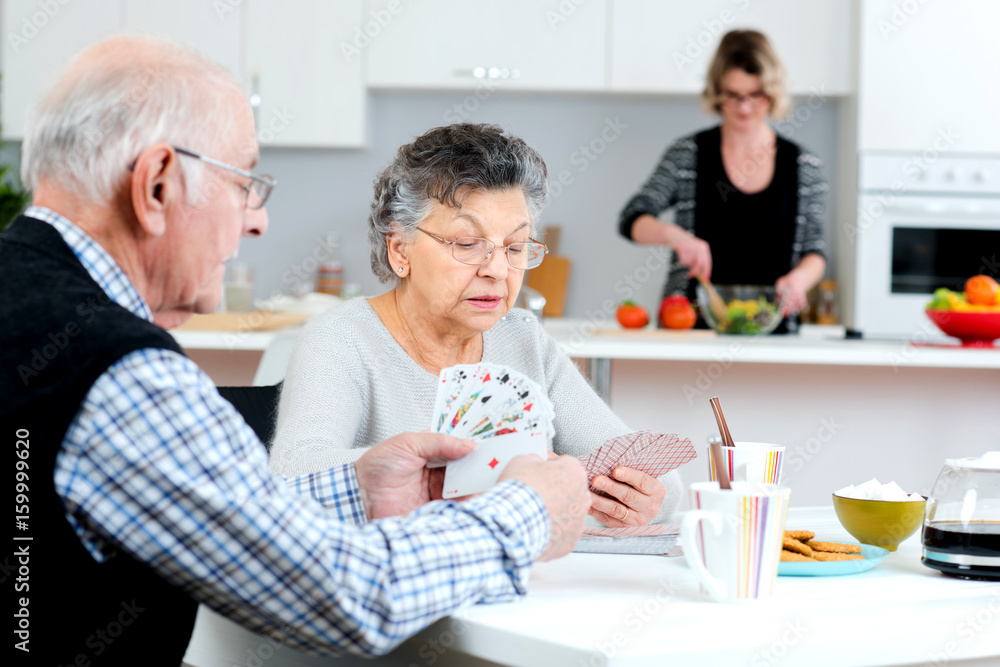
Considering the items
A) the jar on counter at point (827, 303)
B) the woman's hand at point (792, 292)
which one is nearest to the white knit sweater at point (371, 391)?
the woman's hand at point (792, 292)

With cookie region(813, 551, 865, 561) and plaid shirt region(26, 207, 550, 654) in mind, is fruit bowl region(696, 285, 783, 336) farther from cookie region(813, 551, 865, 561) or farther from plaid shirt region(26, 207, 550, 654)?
plaid shirt region(26, 207, 550, 654)

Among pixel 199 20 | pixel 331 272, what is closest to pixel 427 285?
pixel 331 272

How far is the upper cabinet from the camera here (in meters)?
4.31

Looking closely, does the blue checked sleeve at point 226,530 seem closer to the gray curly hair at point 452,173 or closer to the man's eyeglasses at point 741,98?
the gray curly hair at point 452,173

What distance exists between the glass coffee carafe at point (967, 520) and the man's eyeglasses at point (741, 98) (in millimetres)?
2642

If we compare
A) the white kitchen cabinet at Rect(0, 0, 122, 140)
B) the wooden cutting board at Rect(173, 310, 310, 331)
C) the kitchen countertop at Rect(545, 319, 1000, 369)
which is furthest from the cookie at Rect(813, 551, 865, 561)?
the white kitchen cabinet at Rect(0, 0, 122, 140)

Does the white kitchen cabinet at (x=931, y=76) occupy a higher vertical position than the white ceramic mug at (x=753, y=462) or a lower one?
higher

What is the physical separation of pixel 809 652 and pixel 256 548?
45 centimetres

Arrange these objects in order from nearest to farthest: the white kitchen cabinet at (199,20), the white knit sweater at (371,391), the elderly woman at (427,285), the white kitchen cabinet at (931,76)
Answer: the white knit sweater at (371,391), the elderly woman at (427,285), the white kitchen cabinet at (931,76), the white kitchen cabinet at (199,20)

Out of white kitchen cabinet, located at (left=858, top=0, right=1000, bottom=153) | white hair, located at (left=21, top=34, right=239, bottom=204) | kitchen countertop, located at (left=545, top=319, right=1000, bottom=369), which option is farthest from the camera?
white kitchen cabinet, located at (left=858, top=0, right=1000, bottom=153)

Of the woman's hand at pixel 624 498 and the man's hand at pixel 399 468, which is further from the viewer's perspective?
the woman's hand at pixel 624 498

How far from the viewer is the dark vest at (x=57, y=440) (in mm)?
776

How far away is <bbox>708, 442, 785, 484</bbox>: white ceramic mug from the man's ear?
0.64 metres

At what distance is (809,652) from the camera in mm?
781
